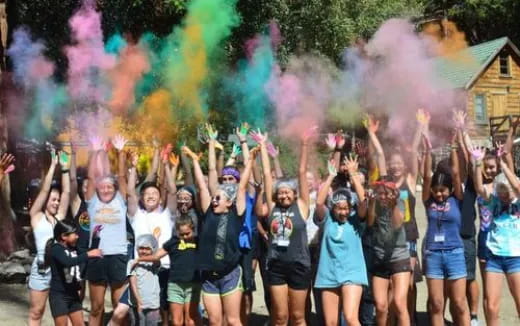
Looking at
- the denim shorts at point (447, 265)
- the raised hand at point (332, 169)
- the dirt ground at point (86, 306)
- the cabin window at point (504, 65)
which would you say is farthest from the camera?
the cabin window at point (504, 65)

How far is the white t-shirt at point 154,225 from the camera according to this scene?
6.04 meters

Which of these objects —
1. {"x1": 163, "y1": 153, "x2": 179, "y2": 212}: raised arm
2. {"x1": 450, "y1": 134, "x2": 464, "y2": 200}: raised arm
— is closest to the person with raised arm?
{"x1": 163, "y1": 153, "x2": 179, "y2": 212}: raised arm

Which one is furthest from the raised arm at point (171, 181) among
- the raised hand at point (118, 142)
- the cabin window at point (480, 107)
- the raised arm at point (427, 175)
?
the cabin window at point (480, 107)

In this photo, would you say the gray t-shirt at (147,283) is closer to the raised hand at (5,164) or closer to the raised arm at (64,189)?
the raised arm at (64,189)

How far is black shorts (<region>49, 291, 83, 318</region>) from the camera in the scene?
18.6 ft

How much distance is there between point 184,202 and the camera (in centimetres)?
596

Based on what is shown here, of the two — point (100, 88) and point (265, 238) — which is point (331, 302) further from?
point (100, 88)

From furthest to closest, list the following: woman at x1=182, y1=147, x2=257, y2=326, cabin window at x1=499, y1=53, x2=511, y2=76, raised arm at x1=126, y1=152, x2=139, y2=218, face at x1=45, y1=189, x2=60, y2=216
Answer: cabin window at x1=499, y1=53, x2=511, y2=76
raised arm at x1=126, y1=152, x2=139, y2=218
face at x1=45, y1=189, x2=60, y2=216
woman at x1=182, y1=147, x2=257, y2=326

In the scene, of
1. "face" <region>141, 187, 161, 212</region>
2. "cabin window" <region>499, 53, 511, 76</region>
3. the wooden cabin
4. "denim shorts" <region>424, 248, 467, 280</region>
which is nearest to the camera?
"denim shorts" <region>424, 248, 467, 280</region>

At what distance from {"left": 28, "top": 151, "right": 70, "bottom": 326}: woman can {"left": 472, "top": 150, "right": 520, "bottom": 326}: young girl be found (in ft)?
12.6

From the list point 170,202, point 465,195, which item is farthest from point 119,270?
point 465,195

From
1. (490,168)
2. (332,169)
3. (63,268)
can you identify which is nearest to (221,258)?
(332,169)

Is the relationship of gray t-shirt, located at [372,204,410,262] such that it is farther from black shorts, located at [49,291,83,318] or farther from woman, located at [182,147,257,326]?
black shorts, located at [49,291,83,318]

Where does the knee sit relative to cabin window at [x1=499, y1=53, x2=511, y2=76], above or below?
below
